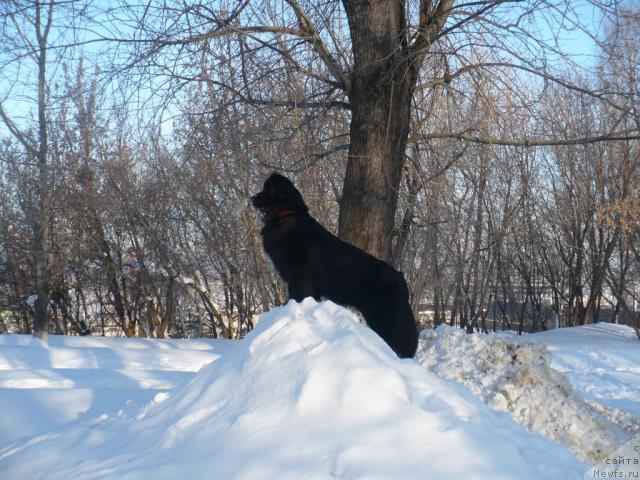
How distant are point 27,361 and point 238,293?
431 inches

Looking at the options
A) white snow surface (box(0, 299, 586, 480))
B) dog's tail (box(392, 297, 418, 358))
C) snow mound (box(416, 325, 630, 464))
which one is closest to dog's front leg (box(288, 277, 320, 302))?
dog's tail (box(392, 297, 418, 358))

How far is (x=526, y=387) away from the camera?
4.83m

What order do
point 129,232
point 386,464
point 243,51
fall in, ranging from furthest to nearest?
point 129,232
point 243,51
point 386,464

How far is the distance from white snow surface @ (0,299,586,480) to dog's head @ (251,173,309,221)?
233 centimetres

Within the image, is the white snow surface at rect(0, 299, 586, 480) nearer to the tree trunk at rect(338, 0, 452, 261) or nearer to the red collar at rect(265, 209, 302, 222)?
the red collar at rect(265, 209, 302, 222)

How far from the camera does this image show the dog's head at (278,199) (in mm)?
5886

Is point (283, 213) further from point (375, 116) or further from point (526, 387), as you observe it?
point (526, 387)

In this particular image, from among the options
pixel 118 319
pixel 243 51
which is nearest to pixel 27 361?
pixel 243 51

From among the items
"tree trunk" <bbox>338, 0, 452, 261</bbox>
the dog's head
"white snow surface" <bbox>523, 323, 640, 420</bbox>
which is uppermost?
"tree trunk" <bbox>338, 0, 452, 261</bbox>

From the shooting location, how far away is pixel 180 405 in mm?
3223

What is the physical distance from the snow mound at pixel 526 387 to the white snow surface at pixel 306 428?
1.76 metres

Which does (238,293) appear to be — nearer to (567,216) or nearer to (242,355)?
(567,216)

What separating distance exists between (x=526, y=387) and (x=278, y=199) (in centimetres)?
282

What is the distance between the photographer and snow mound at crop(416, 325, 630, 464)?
442 cm
